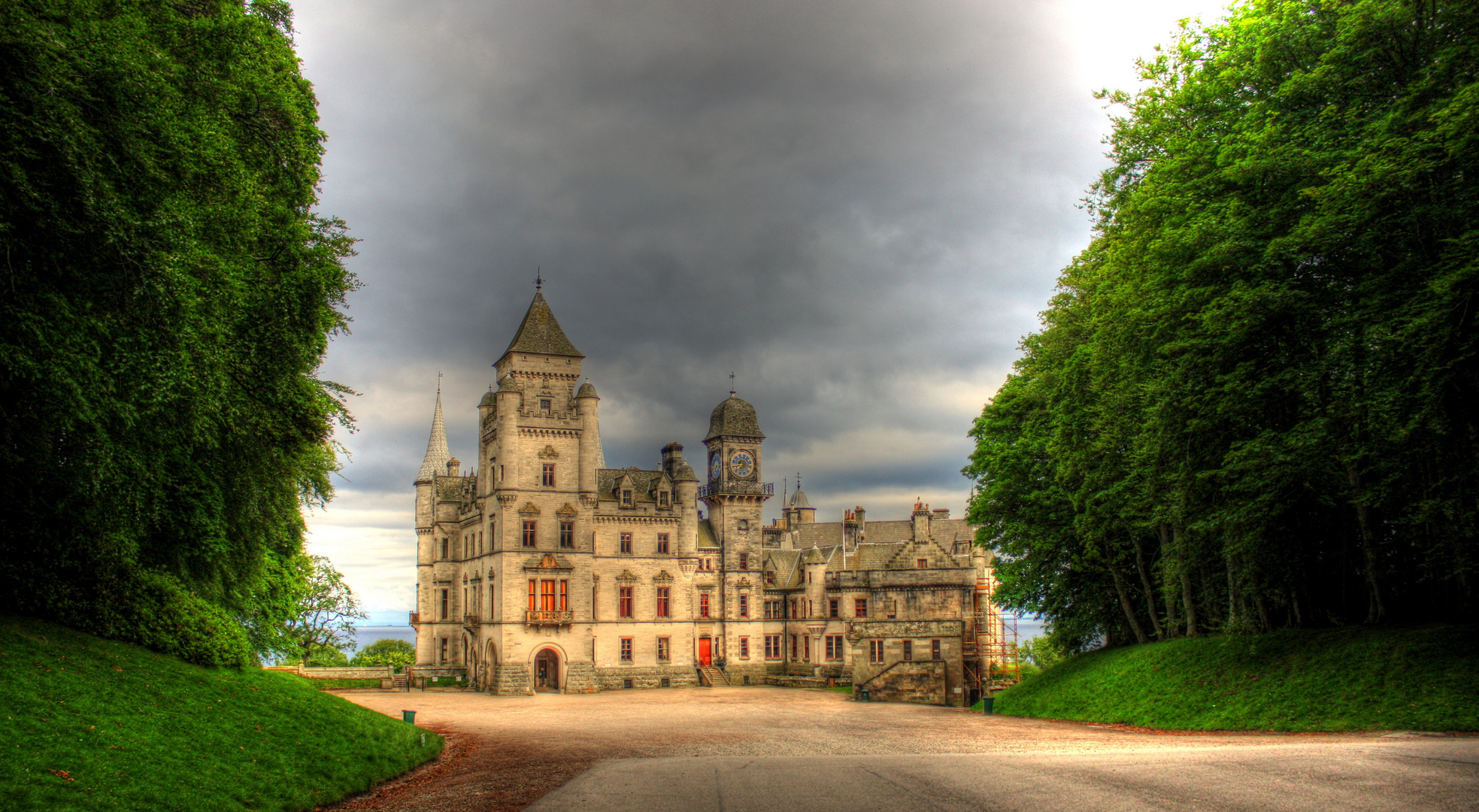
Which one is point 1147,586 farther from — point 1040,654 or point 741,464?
point 1040,654

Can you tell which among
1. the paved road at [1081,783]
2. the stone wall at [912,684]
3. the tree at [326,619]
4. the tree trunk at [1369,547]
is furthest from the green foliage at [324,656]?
the tree trunk at [1369,547]

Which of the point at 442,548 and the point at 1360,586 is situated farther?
the point at 442,548

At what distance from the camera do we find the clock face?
62406 mm

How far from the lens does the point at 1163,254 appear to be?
2317 centimetres

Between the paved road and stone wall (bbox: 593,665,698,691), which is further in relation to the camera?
stone wall (bbox: 593,665,698,691)

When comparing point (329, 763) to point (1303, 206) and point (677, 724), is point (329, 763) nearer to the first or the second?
point (677, 724)

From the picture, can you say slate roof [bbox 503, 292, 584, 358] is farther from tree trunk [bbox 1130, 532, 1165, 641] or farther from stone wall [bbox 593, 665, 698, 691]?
tree trunk [bbox 1130, 532, 1165, 641]

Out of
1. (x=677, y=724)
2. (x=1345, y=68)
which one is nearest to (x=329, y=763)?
(x=677, y=724)

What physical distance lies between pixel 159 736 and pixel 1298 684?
922 inches

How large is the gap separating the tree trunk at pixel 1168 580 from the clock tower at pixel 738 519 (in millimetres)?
29737

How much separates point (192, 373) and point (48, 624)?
19.3 ft

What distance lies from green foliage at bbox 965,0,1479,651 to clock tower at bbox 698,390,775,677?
33562 millimetres

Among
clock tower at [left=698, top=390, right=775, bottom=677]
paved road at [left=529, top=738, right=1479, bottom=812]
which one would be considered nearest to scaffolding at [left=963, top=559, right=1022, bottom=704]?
clock tower at [left=698, top=390, right=775, bottom=677]

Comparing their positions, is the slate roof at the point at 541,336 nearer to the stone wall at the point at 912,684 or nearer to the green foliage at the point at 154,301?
the stone wall at the point at 912,684
